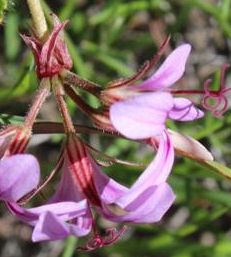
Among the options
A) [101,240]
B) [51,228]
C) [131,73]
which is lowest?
[131,73]

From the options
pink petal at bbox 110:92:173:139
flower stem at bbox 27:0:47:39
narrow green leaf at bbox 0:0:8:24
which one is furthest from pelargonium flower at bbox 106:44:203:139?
narrow green leaf at bbox 0:0:8:24

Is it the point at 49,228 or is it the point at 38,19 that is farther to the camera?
the point at 38,19

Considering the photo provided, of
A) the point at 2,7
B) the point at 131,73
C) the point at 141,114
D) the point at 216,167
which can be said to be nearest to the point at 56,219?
the point at 141,114

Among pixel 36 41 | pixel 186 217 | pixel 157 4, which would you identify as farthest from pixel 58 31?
pixel 186 217

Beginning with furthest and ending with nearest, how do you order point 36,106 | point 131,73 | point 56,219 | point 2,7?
1. point 131,73
2. point 2,7
3. point 36,106
4. point 56,219

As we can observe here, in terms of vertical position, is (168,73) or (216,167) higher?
(168,73)

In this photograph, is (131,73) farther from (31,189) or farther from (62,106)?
(31,189)

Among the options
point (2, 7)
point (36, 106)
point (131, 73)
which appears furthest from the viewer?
point (131, 73)
